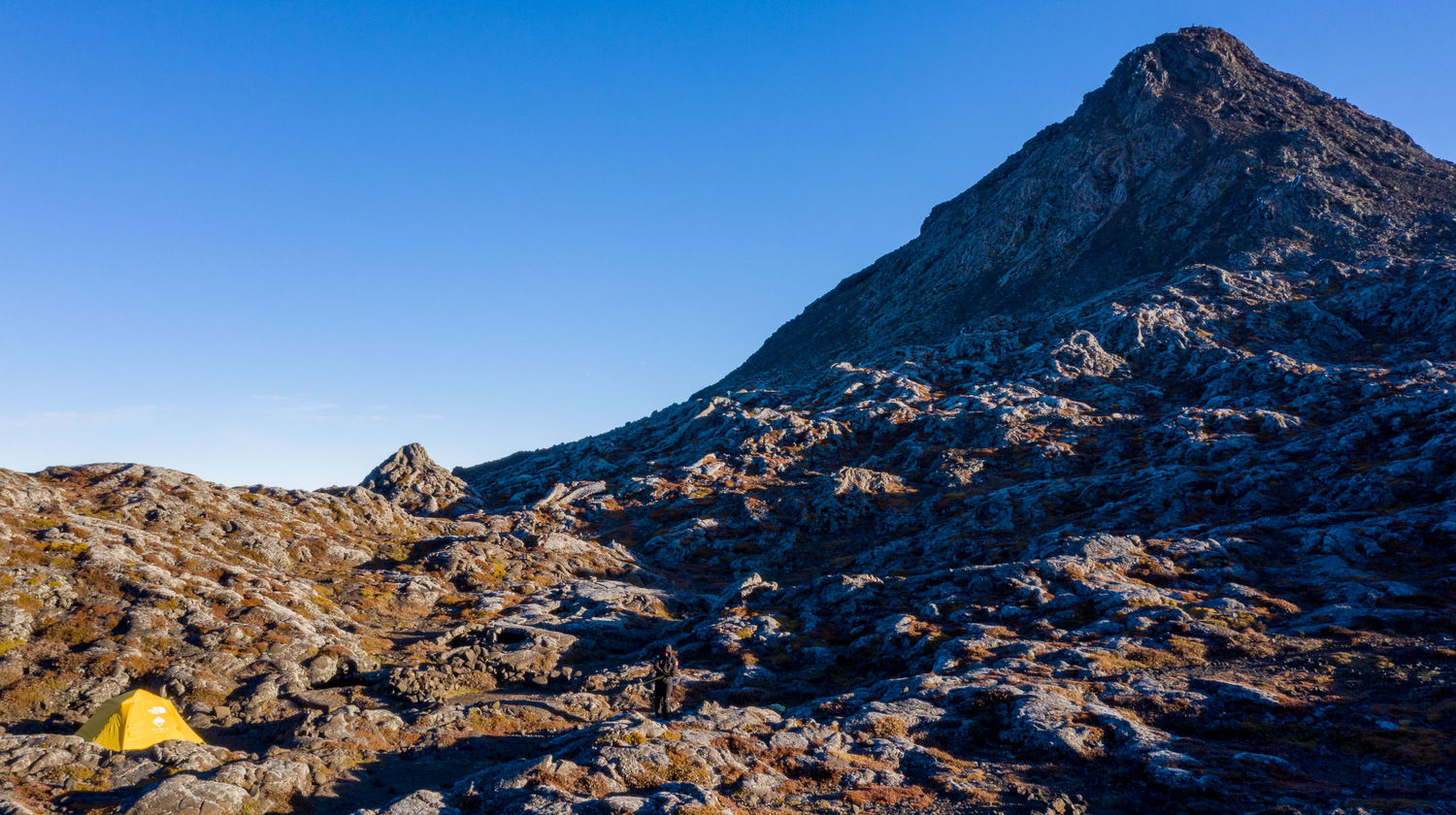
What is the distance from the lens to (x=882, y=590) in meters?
53.2

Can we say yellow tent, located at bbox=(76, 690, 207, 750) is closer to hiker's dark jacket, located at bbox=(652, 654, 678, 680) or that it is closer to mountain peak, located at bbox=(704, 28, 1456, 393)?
hiker's dark jacket, located at bbox=(652, 654, 678, 680)

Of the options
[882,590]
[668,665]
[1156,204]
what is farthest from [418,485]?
[1156,204]

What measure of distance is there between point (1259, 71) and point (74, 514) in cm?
21830

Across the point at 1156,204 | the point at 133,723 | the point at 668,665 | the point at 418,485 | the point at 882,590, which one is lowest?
the point at 882,590

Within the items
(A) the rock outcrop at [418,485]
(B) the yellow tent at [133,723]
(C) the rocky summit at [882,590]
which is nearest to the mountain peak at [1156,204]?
(C) the rocky summit at [882,590]

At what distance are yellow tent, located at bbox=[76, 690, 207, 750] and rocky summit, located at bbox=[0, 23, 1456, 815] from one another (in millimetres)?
1232

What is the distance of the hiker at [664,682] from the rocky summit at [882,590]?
1424 mm

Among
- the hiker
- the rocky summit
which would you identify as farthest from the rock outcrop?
the hiker

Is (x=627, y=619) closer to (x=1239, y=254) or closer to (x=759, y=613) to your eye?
(x=759, y=613)

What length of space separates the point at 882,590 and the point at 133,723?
4282 centimetres

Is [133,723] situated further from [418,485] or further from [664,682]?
[418,485]

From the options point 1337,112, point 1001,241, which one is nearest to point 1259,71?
point 1337,112

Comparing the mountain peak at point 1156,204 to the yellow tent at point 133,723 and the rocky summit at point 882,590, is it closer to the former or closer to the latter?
→ the rocky summit at point 882,590

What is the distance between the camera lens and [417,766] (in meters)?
29.2
